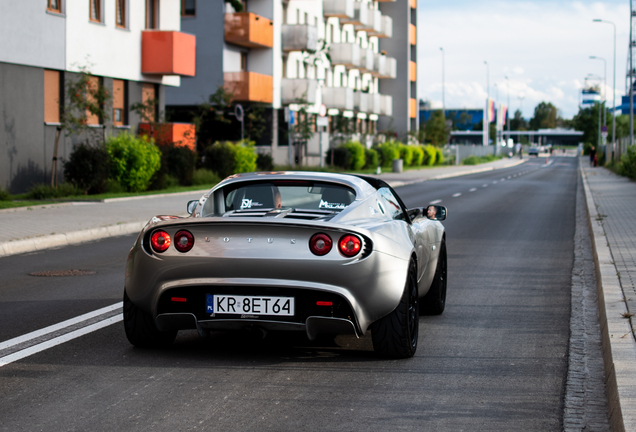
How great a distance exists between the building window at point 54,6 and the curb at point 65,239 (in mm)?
12532

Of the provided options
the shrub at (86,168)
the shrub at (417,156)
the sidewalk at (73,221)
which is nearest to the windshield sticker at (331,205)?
the sidewalk at (73,221)

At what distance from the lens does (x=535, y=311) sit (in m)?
8.54

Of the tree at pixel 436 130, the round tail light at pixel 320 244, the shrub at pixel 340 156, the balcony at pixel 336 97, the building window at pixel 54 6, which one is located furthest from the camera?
the tree at pixel 436 130

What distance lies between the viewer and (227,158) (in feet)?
113

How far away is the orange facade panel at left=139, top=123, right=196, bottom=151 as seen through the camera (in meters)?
31.8

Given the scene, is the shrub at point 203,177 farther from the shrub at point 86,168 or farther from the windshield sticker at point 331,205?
the windshield sticker at point 331,205

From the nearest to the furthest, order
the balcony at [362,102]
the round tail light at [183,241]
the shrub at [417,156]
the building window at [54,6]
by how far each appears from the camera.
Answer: the round tail light at [183,241] → the building window at [54,6] → the balcony at [362,102] → the shrub at [417,156]

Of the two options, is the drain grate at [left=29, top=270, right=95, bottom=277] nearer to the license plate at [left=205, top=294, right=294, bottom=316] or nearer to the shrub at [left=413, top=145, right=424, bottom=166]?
the license plate at [left=205, top=294, right=294, bottom=316]

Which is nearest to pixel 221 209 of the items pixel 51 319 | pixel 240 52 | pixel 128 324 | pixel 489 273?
pixel 128 324

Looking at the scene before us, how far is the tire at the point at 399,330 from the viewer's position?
605cm

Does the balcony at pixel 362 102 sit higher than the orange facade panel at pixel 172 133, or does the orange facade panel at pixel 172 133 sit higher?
the balcony at pixel 362 102

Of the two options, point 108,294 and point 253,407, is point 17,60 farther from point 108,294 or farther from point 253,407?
point 253,407

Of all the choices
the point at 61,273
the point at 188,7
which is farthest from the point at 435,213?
the point at 188,7

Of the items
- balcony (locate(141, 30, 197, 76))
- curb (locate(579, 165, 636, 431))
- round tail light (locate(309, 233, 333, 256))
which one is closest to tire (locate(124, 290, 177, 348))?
round tail light (locate(309, 233, 333, 256))
